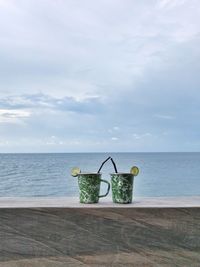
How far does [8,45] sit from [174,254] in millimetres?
2993

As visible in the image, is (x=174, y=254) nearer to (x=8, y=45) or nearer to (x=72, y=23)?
(x=72, y=23)

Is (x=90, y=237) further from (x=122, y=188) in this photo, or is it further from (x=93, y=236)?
(x=122, y=188)

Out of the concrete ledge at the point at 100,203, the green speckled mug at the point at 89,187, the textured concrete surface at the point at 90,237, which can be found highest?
the green speckled mug at the point at 89,187

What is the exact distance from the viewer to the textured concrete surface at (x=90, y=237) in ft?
4.65

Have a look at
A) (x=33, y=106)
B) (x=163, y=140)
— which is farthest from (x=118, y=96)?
(x=33, y=106)

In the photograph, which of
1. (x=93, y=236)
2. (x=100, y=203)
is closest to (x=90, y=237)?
→ (x=93, y=236)

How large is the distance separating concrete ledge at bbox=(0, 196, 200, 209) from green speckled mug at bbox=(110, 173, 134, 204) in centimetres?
3

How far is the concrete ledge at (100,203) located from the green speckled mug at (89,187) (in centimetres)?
3

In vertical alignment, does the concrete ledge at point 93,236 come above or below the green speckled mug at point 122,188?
below

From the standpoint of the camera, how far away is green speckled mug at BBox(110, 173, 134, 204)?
149 cm

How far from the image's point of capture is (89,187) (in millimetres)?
1502

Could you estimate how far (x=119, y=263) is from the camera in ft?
4.67

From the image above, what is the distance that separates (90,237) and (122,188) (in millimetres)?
200

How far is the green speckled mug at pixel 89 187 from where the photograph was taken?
150cm
